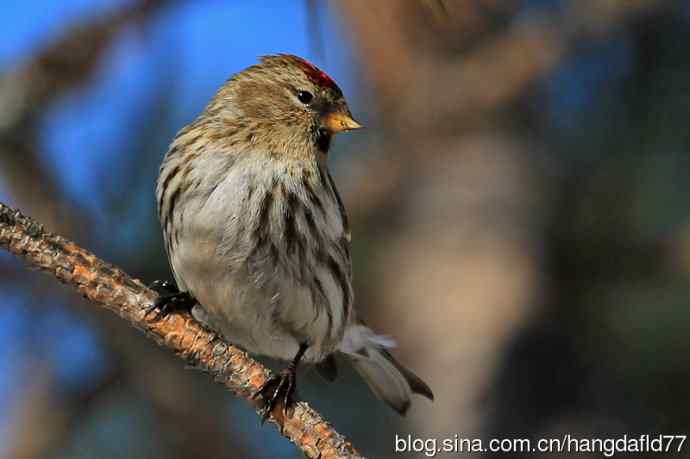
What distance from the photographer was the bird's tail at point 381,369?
2502mm

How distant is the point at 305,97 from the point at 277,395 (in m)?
0.88

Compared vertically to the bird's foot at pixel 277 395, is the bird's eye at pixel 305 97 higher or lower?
higher

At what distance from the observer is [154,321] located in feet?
5.27

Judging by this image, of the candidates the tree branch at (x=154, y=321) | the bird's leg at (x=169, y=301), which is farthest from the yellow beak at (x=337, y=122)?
the tree branch at (x=154, y=321)

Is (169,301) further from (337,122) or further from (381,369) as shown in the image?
(381,369)

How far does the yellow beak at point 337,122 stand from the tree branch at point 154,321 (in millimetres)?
791

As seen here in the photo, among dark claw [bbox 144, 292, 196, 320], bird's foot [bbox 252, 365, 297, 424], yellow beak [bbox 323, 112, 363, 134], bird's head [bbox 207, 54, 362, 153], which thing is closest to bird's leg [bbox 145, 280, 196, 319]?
dark claw [bbox 144, 292, 196, 320]

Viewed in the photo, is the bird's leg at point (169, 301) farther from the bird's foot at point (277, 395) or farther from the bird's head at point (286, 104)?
the bird's head at point (286, 104)

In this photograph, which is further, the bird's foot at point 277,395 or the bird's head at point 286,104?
the bird's head at point 286,104

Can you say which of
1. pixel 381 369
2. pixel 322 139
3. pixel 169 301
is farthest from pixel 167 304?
pixel 381 369

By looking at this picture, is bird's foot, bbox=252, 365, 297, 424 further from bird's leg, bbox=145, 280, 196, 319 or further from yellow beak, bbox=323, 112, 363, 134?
yellow beak, bbox=323, 112, 363, 134

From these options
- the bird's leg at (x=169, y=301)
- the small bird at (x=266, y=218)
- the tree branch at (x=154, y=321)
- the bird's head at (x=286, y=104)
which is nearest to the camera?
the tree branch at (x=154, y=321)

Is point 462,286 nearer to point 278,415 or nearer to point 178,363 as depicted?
point 178,363

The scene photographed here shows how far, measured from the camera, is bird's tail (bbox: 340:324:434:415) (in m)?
2.50
